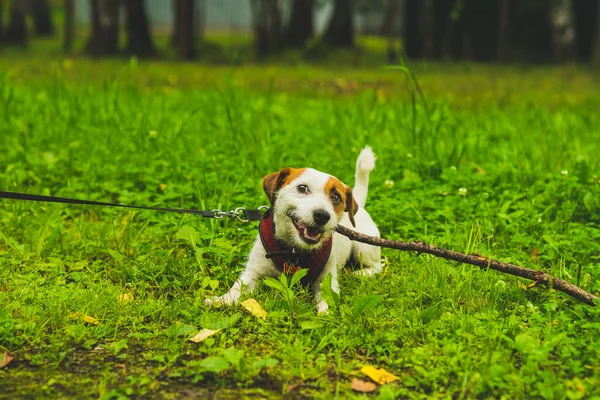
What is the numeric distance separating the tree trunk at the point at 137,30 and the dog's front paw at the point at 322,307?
15.3m

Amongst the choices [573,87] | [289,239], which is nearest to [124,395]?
[289,239]

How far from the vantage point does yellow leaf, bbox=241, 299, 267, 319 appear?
352cm

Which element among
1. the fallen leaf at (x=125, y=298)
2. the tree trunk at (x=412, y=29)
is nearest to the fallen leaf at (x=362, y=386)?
the fallen leaf at (x=125, y=298)

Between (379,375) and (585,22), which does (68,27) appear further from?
(379,375)

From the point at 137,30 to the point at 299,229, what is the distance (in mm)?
15826

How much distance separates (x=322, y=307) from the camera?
3.62 m

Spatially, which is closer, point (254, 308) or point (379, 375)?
point (379, 375)

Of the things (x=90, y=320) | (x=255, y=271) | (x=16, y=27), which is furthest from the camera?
(x=16, y=27)

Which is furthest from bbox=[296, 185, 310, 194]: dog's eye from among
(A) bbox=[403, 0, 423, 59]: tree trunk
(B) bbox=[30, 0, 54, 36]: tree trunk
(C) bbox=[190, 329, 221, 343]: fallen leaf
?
(B) bbox=[30, 0, 54, 36]: tree trunk

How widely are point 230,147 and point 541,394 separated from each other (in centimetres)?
385

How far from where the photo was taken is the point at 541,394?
2828mm

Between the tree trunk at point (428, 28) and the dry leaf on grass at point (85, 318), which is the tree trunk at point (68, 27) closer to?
the tree trunk at point (428, 28)

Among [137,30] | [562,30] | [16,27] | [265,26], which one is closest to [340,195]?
[137,30]

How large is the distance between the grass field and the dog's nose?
1.29 feet
